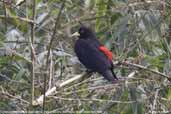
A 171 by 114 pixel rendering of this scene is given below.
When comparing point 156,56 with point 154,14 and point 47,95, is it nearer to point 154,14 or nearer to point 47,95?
point 154,14

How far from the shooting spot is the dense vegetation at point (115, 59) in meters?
3.62

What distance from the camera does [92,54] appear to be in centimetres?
466

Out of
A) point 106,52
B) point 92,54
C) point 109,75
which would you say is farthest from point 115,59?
point 92,54

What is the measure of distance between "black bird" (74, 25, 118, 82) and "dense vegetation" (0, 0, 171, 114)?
0.34 ft

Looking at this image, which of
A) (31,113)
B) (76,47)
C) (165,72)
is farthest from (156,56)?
(31,113)

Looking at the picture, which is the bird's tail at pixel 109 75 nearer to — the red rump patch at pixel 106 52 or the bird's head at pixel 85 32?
the red rump patch at pixel 106 52

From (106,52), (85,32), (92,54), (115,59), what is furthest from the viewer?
(85,32)

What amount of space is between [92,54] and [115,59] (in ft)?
1.93

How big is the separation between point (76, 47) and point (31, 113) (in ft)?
5.87

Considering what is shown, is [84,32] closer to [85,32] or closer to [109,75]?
[85,32]

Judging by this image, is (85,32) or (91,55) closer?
(91,55)

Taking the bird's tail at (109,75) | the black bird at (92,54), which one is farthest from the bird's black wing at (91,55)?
the bird's tail at (109,75)

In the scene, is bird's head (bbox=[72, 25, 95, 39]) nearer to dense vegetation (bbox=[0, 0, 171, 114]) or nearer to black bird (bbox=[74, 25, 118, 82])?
black bird (bbox=[74, 25, 118, 82])

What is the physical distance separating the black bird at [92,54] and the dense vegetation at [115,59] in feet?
0.34
